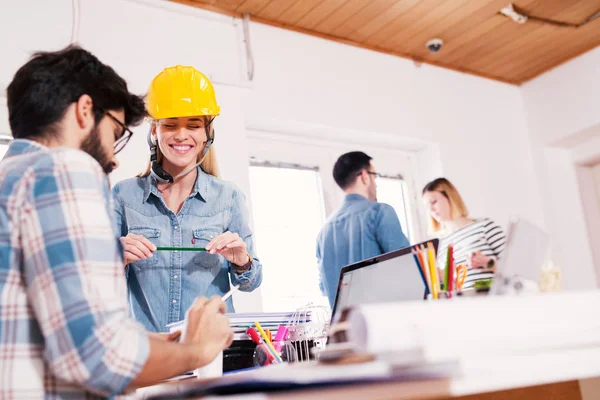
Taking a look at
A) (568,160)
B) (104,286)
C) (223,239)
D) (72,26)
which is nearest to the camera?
(104,286)

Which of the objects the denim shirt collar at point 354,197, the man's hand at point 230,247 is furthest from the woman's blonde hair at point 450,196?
the man's hand at point 230,247

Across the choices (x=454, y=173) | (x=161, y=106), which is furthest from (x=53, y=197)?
(x=454, y=173)

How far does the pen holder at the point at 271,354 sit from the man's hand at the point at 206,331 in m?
0.44

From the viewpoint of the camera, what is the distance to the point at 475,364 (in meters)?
0.62

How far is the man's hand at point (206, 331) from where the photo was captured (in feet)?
2.79

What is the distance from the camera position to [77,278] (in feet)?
2.43

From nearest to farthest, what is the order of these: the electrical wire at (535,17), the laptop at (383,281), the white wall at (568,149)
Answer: the laptop at (383,281), the electrical wire at (535,17), the white wall at (568,149)

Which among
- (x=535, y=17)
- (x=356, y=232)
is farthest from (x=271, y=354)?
(x=535, y=17)

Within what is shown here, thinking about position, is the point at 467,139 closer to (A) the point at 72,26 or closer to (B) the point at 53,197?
(A) the point at 72,26

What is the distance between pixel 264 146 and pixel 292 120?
0.21 meters

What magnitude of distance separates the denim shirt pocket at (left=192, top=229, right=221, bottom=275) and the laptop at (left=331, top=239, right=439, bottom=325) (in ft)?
2.09

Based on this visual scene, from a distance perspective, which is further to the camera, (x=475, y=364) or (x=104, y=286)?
(x=104, y=286)

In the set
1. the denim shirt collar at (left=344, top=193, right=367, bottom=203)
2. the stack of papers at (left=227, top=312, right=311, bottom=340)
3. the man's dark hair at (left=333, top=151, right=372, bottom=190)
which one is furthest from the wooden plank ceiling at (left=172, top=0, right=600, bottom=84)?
the stack of papers at (left=227, top=312, right=311, bottom=340)

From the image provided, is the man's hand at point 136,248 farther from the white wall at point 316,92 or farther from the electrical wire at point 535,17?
the electrical wire at point 535,17
